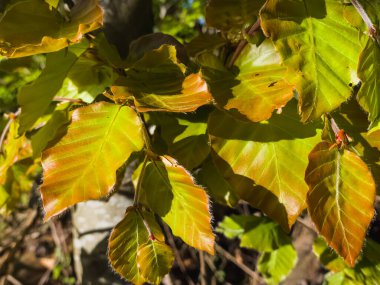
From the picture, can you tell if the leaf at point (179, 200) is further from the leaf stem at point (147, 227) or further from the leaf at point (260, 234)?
the leaf at point (260, 234)

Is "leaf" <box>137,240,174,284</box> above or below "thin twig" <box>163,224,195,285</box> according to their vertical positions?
above

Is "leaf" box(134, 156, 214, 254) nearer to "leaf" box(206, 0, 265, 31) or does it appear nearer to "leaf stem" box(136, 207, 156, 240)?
"leaf stem" box(136, 207, 156, 240)

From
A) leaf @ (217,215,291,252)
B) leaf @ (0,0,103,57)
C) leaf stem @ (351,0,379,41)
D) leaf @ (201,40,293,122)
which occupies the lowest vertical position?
leaf @ (217,215,291,252)

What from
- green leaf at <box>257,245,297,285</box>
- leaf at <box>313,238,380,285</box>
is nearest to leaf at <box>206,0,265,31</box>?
leaf at <box>313,238,380,285</box>

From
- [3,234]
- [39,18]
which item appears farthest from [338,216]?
[3,234]

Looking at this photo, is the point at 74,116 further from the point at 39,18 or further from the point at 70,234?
the point at 70,234

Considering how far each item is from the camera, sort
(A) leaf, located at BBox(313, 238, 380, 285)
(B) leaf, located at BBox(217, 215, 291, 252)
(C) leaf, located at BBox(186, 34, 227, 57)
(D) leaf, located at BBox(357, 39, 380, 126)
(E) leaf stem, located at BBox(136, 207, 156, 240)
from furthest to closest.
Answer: (B) leaf, located at BBox(217, 215, 291, 252), (A) leaf, located at BBox(313, 238, 380, 285), (C) leaf, located at BBox(186, 34, 227, 57), (E) leaf stem, located at BBox(136, 207, 156, 240), (D) leaf, located at BBox(357, 39, 380, 126)
